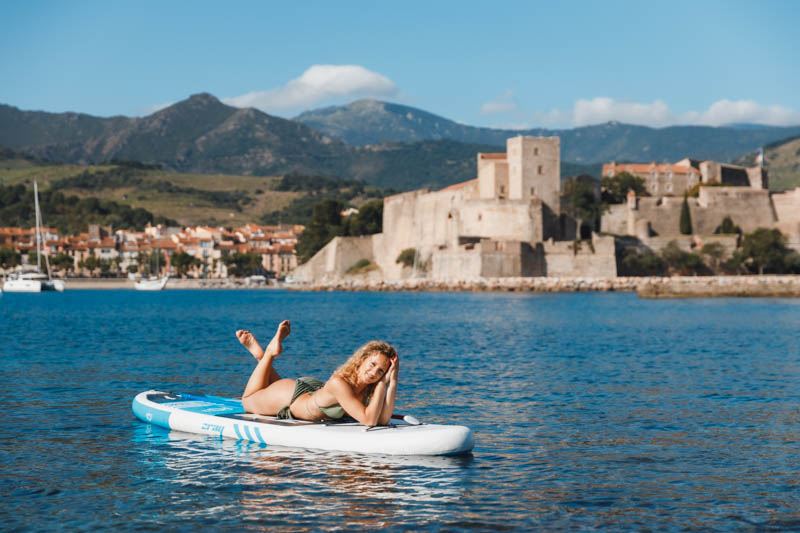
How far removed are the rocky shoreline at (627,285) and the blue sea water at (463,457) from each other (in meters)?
28.4

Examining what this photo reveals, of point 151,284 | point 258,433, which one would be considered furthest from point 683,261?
point 258,433

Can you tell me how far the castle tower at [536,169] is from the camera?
2128 inches

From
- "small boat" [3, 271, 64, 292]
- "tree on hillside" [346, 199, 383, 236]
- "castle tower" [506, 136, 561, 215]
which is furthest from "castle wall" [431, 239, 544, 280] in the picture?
"small boat" [3, 271, 64, 292]

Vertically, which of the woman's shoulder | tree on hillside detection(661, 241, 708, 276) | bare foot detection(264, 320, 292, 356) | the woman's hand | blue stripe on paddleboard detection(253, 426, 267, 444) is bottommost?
blue stripe on paddleboard detection(253, 426, 267, 444)

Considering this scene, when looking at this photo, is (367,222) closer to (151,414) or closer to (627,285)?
(627,285)

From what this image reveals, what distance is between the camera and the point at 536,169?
54.3 m

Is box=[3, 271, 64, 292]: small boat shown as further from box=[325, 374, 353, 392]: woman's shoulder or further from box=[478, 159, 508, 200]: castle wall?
box=[325, 374, 353, 392]: woman's shoulder

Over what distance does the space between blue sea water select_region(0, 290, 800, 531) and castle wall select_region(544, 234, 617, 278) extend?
34.6m

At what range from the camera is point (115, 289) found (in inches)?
3241

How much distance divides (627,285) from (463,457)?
154ft

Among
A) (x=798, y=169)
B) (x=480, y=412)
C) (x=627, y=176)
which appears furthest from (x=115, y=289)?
(x=798, y=169)

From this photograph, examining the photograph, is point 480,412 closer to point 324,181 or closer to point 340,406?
point 340,406

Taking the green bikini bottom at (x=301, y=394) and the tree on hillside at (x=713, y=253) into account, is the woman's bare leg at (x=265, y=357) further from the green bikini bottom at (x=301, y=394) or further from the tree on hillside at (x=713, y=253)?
the tree on hillside at (x=713, y=253)

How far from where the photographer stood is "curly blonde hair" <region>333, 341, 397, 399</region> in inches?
270
